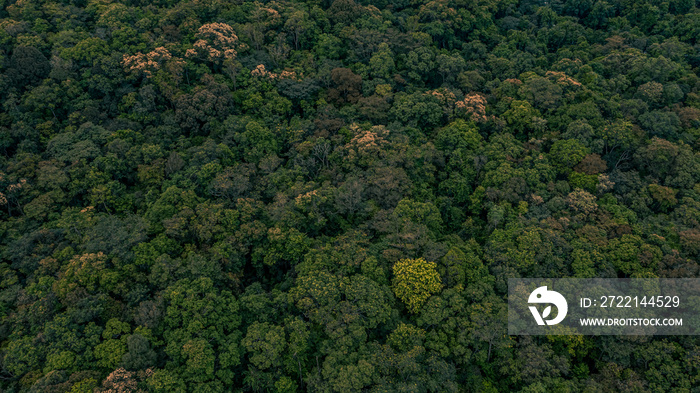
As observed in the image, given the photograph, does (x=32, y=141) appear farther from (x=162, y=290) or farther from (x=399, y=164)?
(x=399, y=164)

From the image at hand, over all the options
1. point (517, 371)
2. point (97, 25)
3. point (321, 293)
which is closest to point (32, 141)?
point (97, 25)

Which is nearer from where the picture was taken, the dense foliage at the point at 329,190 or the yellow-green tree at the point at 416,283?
the dense foliage at the point at 329,190

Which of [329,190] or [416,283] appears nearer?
[416,283]

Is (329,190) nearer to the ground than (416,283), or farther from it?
farther from it

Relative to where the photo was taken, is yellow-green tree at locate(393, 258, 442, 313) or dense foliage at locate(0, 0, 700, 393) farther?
yellow-green tree at locate(393, 258, 442, 313)
